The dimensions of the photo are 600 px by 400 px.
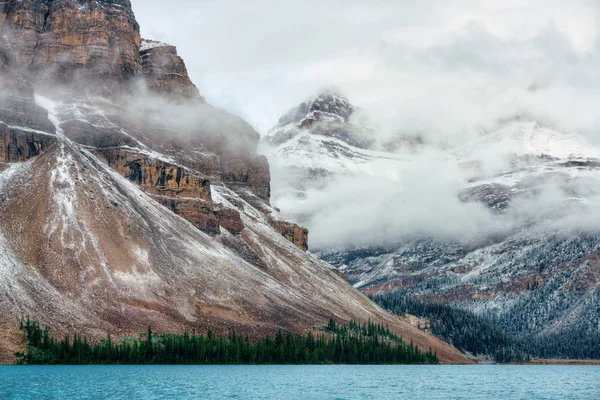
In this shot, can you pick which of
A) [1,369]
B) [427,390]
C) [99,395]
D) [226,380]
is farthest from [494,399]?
[1,369]

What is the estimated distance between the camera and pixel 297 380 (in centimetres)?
18588

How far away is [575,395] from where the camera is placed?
538 feet

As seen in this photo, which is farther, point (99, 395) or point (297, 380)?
point (297, 380)

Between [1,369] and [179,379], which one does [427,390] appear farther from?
[1,369]

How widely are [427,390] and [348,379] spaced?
2844 centimetres

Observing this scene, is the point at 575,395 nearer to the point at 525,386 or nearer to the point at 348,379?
the point at 525,386

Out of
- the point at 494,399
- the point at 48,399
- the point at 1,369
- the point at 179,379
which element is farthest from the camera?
the point at 1,369

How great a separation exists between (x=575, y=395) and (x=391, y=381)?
4405cm

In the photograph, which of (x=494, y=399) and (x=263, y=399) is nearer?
(x=263, y=399)

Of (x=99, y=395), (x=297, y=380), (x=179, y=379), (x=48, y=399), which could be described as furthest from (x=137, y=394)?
(x=297, y=380)

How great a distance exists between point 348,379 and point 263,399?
5529 cm

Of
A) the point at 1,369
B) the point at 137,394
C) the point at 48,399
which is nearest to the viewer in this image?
the point at 48,399

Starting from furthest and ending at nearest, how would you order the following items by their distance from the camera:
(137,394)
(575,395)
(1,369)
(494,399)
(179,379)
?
(1,369)
(179,379)
(575,395)
(494,399)
(137,394)

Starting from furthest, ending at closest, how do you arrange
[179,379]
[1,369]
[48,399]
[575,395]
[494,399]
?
1. [1,369]
2. [179,379]
3. [575,395]
4. [494,399]
5. [48,399]
